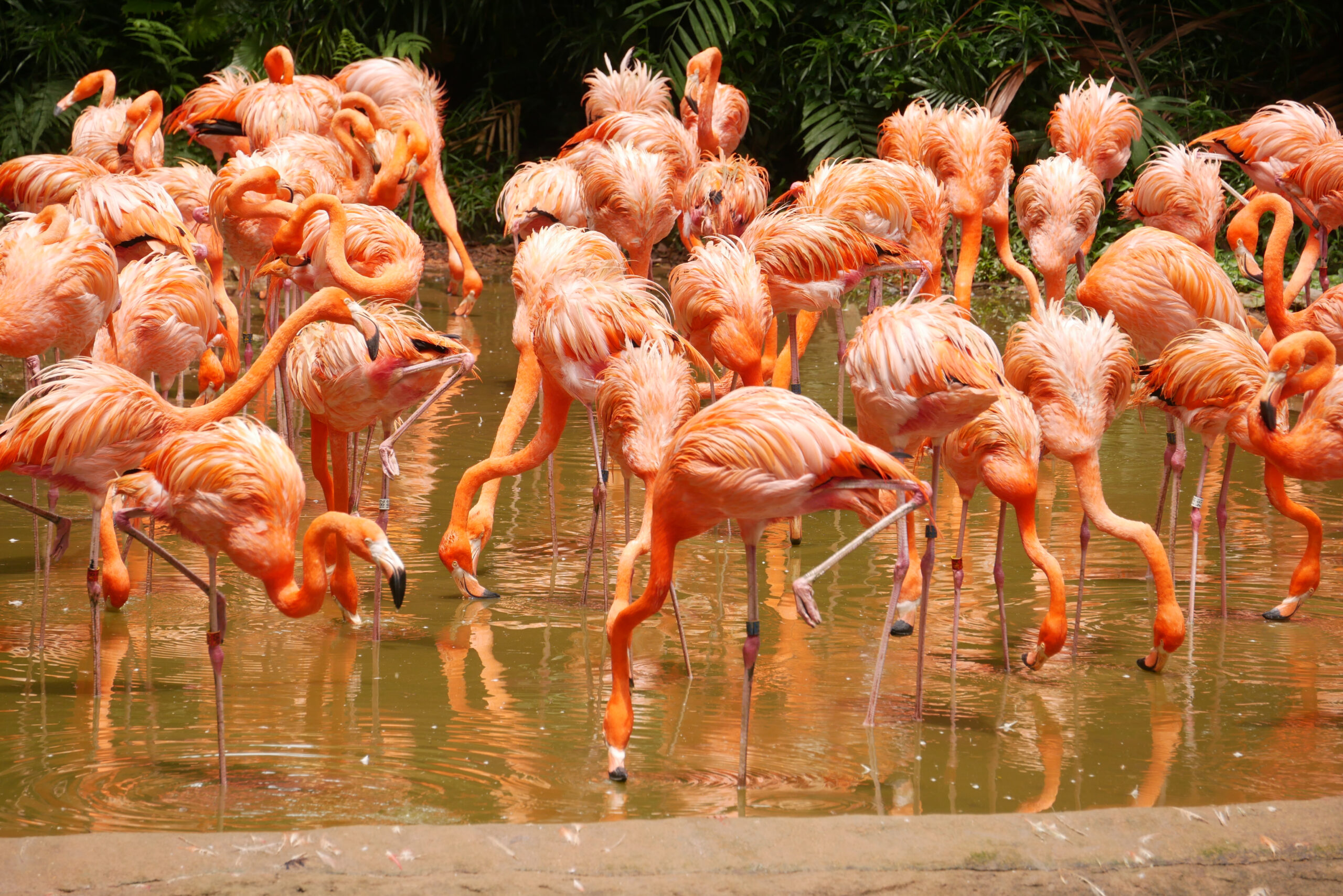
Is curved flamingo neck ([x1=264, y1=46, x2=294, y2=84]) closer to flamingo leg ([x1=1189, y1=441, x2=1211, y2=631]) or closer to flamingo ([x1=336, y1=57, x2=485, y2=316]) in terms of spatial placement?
flamingo ([x1=336, y1=57, x2=485, y2=316])

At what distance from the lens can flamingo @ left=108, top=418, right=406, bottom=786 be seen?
3.57 meters

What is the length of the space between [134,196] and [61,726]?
9.48 ft

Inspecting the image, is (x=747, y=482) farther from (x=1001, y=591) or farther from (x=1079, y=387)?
(x=1079, y=387)

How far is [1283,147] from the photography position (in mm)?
6586

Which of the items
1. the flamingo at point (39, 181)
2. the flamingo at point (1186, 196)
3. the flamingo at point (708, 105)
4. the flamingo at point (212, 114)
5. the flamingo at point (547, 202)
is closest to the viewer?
the flamingo at point (547, 202)

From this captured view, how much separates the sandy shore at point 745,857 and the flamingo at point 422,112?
5.05 metres

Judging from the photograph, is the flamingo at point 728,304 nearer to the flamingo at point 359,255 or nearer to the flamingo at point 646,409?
the flamingo at point 646,409

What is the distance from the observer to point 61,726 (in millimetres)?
3666

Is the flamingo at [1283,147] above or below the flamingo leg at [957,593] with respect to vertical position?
above

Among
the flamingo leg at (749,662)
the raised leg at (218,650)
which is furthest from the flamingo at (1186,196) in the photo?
the raised leg at (218,650)

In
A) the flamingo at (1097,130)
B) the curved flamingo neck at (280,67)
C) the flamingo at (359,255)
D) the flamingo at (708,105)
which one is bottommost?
the flamingo at (359,255)

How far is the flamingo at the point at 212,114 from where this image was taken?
323 inches

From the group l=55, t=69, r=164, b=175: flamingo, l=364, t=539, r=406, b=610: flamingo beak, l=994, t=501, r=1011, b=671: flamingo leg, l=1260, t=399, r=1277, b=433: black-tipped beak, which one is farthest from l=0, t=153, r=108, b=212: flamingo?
l=1260, t=399, r=1277, b=433: black-tipped beak

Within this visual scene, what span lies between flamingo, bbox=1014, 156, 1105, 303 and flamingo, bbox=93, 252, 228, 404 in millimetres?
3511
